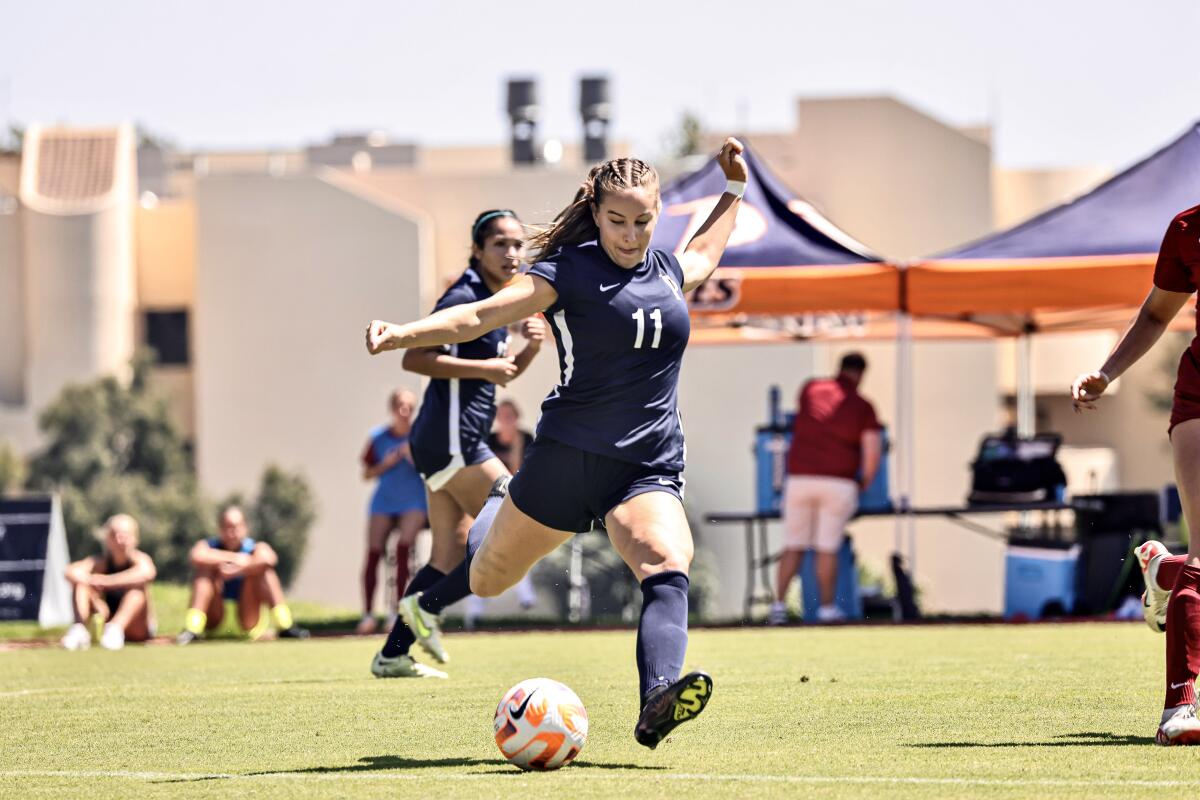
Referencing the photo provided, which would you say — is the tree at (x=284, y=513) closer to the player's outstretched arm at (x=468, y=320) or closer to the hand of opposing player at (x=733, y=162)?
the hand of opposing player at (x=733, y=162)

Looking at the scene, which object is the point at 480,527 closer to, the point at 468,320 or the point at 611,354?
the point at 611,354

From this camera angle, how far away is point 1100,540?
1611 centimetres

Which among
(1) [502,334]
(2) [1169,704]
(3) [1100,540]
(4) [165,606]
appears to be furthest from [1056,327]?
(2) [1169,704]

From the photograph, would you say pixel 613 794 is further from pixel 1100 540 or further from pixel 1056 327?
pixel 1056 327

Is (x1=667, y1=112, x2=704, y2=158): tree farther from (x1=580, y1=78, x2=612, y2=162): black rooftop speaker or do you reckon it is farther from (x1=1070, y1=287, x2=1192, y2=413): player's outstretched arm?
(x1=1070, y1=287, x2=1192, y2=413): player's outstretched arm

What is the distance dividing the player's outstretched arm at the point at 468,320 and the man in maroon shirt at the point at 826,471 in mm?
9824

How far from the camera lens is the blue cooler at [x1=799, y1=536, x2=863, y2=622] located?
16766mm

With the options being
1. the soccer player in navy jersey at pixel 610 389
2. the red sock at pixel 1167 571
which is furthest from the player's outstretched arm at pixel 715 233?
the red sock at pixel 1167 571

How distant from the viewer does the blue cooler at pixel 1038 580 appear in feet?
52.6

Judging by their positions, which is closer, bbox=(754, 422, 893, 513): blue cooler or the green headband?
the green headband

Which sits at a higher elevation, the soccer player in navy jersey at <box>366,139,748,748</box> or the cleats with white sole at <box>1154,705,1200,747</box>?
the soccer player in navy jersey at <box>366,139,748,748</box>

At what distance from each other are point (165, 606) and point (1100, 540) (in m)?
9.51

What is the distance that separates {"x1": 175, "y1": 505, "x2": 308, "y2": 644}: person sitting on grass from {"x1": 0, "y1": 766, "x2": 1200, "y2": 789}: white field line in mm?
9157

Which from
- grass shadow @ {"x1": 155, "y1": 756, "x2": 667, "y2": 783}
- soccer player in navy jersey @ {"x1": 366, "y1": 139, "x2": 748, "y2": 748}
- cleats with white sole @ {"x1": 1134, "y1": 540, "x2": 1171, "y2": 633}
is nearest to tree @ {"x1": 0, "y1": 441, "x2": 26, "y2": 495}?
grass shadow @ {"x1": 155, "y1": 756, "x2": 667, "y2": 783}
